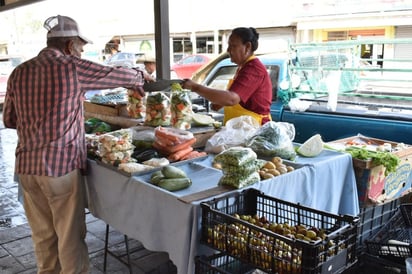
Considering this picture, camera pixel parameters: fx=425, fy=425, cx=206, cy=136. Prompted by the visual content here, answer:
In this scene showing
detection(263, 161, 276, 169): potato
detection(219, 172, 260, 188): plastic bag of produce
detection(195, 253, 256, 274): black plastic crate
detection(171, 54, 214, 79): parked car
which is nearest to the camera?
detection(195, 253, 256, 274): black plastic crate

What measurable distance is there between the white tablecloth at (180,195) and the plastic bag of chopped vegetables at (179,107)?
0.42 metres

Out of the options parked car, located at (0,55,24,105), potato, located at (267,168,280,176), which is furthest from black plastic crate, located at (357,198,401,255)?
parked car, located at (0,55,24,105)

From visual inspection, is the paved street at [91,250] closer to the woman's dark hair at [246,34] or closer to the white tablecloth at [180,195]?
the white tablecloth at [180,195]

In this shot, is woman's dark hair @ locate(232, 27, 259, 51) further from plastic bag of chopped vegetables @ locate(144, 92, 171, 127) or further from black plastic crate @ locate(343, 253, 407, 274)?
black plastic crate @ locate(343, 253, 407, 274)

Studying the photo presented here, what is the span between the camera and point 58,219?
257 centimetres

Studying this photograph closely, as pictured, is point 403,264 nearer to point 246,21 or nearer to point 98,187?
point 98,187

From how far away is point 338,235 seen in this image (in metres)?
1.66

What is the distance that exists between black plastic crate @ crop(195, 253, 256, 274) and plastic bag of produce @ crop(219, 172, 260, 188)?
0.36 metres

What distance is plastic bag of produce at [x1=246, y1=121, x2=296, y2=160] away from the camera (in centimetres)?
265

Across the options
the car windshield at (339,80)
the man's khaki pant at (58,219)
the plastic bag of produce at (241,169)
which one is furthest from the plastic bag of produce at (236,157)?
the car windshield at (339,80)

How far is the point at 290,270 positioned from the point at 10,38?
869 inches

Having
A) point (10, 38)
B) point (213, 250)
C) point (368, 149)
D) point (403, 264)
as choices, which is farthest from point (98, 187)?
point (10, 38)

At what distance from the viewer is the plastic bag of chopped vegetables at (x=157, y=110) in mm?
3100

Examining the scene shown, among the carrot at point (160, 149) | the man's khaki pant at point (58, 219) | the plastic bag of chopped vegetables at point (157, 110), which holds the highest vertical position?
the plastic bag of chopped vegetables at point (157, 110)
